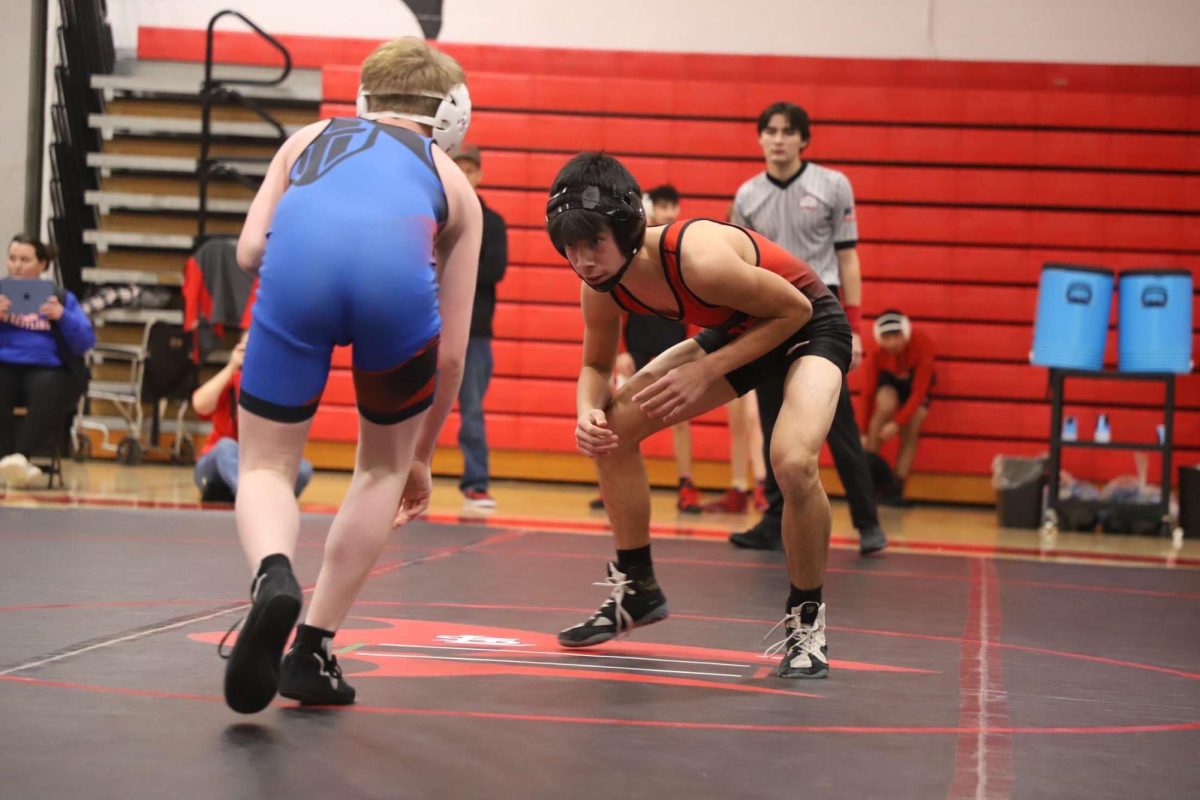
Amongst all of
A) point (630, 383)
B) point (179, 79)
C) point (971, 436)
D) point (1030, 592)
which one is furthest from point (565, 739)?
point (179, 79)

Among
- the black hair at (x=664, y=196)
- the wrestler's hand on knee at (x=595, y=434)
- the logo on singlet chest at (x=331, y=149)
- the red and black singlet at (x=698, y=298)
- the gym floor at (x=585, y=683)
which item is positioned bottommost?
the gym floor at (x=585, y=683)

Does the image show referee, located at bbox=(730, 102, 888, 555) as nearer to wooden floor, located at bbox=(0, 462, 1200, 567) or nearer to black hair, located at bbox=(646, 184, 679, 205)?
wooden floor, located at bbox=(0, 462, 1200, 567)

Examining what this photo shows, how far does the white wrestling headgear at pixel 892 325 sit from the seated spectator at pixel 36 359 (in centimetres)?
432

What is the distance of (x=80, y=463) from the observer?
912 cm

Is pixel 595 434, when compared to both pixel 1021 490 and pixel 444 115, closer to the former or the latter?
pixel 444 115

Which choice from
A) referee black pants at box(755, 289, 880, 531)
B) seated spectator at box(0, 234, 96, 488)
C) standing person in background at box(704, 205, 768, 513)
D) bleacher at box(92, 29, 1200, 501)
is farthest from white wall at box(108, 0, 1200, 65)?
referee black pants at box(755, 289, 880, 531)

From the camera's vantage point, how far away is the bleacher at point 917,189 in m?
8.81

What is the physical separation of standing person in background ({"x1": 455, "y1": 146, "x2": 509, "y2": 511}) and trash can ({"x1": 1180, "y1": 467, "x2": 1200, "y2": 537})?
3.37 meters

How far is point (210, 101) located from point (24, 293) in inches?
107

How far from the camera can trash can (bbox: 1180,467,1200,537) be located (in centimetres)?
737

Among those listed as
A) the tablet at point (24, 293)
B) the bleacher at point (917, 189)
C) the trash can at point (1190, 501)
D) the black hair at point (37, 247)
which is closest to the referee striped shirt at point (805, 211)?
the trash can at point (1190, 501)

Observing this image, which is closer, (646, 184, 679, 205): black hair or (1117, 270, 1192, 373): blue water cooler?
(646, 184, 679, 205): black hair

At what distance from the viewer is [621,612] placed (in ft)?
11.0

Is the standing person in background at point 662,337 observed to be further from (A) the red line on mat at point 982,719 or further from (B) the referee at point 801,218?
(A) the red line on mat at point 982,719
